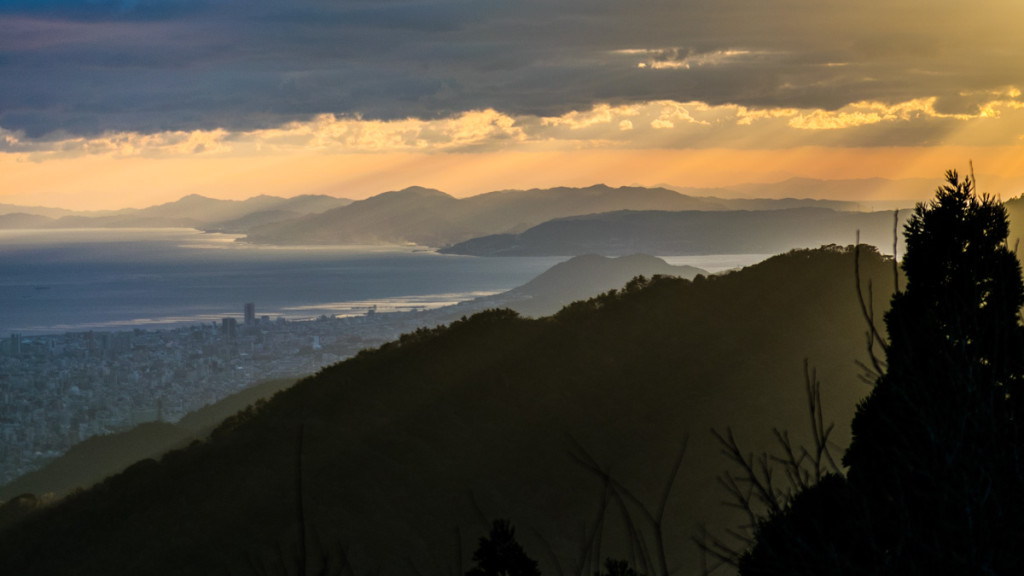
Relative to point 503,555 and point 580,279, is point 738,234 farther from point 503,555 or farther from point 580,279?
point 503,555

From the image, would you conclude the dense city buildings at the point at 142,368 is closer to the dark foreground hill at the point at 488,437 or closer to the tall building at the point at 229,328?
the tall building at the point at 229,328

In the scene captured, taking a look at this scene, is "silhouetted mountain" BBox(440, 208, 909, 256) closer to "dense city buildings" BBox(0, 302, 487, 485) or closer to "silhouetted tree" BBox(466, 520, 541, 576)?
"dense city buildings" BBox(0, 302, 487, 485)

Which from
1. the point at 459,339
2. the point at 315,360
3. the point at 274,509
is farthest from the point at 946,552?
the point at 315,360

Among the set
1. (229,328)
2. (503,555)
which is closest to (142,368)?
(229,328)

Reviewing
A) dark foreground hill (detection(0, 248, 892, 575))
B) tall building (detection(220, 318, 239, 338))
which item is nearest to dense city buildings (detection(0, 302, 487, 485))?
tall building (detection(220, 318, 239, 338))

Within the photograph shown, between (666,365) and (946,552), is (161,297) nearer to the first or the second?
(666,365)

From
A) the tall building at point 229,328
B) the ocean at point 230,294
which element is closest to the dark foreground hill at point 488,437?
the tall building at point 229,328

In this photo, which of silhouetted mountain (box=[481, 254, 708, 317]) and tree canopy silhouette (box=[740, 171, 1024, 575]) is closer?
tree canopy silhouette (box=[740, 171, 1024, 575])
